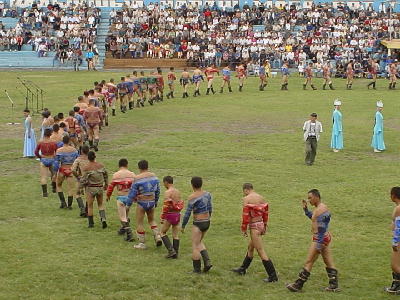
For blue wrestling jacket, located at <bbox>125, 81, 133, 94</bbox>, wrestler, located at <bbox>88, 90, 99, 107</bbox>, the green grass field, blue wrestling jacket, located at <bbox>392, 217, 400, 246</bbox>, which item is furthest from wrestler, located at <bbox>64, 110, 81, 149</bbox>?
blue wrestling jacket, located at <bbox>392, 217, 400, 246</bbox>

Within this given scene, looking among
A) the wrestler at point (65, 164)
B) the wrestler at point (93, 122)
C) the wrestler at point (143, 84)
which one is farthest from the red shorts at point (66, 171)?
the wrestler at point (143, 84)

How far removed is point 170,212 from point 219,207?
4.58m

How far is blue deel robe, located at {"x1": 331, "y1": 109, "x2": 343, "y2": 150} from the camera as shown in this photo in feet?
93.1

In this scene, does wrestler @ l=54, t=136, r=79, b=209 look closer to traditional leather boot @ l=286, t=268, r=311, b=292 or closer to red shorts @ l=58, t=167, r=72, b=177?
red shorts @ l=58, t=167, r=72, b=177

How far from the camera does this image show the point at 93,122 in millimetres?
28062

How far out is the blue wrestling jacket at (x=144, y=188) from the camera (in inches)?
650

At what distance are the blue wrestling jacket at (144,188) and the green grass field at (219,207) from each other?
4.12 feet

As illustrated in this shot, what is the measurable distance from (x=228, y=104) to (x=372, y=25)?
25.2 metres

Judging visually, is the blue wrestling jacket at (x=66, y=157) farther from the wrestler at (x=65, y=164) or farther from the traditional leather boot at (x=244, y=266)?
the traditional leather boot at (x=244, y=266)

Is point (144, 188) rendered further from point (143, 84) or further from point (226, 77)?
point (226, 77)

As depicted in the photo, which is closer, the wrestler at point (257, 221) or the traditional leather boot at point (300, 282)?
the traditional leather boot at point (300, 282)

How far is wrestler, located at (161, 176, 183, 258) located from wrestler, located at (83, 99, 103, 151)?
1254 cm

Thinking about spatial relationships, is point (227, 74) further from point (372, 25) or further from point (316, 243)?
point (316, 243)

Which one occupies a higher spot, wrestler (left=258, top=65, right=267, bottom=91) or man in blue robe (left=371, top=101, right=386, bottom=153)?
wrestler (left=258, top=65, right=267, bottom=91)
